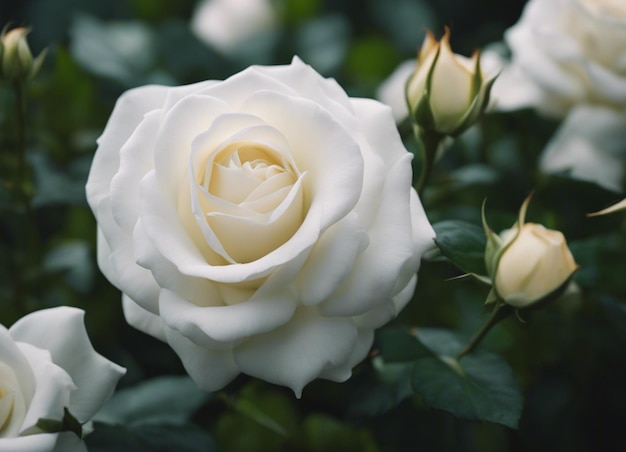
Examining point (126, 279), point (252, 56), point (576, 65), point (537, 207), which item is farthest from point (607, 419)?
point (252, 56)

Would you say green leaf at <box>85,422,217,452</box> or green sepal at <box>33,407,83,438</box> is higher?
green sepal at <box>33,407,83,438</box>

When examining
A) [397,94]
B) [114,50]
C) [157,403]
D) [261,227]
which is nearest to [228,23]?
[114,50]

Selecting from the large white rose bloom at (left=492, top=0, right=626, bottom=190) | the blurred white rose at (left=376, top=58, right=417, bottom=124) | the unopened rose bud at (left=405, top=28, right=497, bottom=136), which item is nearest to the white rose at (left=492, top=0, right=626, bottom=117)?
the large white rose bloom at (left=492, top=0, right=626, bottom=190)

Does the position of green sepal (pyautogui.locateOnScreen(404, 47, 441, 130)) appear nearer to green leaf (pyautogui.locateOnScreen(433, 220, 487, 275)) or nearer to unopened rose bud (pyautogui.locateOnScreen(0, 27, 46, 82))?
green leaf (pyautogui.locateOnScreen(433, 220, 487, 275))

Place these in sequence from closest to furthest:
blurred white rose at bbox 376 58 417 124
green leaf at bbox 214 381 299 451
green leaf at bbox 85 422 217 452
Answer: green leaf at bbox 85 422 217 452
green leaf at bbox 214 381 299 451
blurred white rose at bbox 376 58 417 124

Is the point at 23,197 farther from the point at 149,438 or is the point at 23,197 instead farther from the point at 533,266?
the point at 533,266

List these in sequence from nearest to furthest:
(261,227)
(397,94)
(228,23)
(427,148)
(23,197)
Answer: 1. (261,227)
2. (427,148)
3. (23,197)
4. (397,94)
5. (228,23)
